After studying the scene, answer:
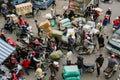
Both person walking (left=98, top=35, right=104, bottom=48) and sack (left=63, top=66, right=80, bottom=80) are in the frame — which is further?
person walking (left=98, top=35, right=104, bottom=48)

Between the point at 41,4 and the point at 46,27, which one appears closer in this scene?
the point at 46,27

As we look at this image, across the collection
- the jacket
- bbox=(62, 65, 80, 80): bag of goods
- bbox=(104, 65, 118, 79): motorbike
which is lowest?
bbox=(104, 65, 118, 79): motorbike

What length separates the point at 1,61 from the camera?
1644cm

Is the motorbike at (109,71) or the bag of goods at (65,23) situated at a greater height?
the bag of goods at (65,23)

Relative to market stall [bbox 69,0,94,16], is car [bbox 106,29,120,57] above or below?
below

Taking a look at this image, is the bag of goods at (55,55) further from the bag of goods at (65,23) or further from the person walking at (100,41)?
the bag of goods at (65,23)

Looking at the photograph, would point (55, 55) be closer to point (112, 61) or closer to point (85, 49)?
point (85, 49)

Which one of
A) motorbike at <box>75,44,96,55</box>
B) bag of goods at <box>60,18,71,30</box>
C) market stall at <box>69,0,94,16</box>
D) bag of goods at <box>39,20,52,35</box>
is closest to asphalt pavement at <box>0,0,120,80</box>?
motorbike at <box>75,44,96,55</box>

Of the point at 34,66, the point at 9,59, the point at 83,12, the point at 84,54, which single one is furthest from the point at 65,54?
the point at 83,12

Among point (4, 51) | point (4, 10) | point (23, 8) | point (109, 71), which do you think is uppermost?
point (23, 8)

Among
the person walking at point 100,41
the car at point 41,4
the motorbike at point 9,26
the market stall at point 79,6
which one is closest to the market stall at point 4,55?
the motorbike at point 9,26

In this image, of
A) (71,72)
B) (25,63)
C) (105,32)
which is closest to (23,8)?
(105,32)

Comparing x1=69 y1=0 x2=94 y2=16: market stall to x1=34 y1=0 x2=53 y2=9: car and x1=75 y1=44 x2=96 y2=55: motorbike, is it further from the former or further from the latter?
x1=75 y1=44 x2=96 y2=55: motorbike

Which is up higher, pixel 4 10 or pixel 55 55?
pixel 4 10
